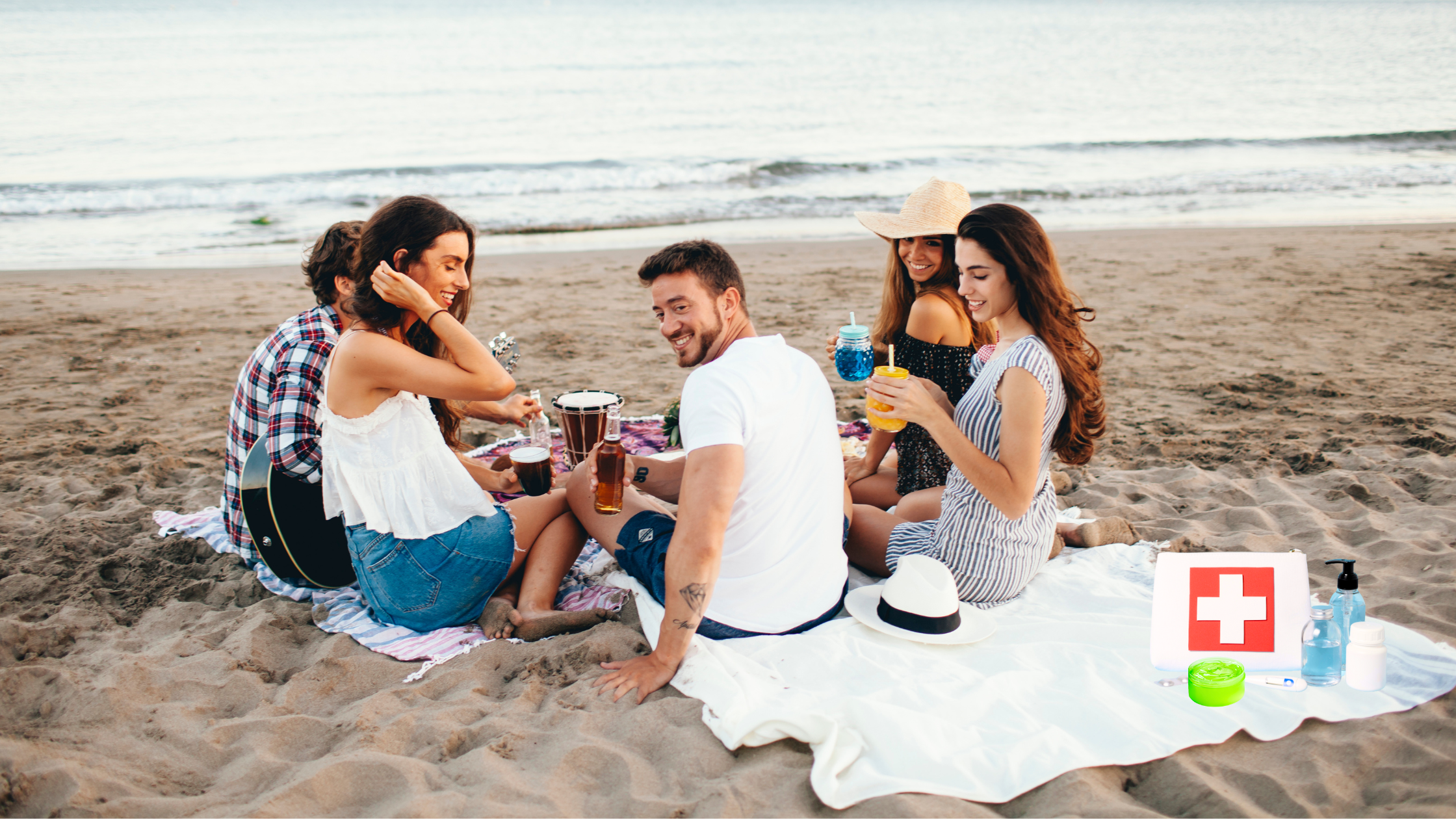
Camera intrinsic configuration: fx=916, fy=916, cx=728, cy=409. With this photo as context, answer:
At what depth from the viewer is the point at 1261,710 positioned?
8.71ft

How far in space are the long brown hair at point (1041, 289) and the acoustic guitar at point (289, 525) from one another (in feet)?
8.30

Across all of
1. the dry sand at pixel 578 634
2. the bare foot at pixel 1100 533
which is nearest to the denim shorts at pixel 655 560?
the dry sand at pixel 578 634

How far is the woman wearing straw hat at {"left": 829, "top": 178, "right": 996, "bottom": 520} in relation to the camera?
3.85 m

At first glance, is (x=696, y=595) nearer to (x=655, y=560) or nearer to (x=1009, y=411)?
(x=655, y=560)

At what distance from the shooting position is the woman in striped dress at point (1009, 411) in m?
2.95

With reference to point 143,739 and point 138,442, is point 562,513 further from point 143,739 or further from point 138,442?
point 138,442

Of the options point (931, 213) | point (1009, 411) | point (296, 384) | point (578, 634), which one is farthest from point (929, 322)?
point (296, 384)

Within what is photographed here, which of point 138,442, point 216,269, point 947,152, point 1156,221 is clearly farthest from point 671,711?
point 947,152

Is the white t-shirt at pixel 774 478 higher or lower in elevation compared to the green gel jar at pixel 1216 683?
higher

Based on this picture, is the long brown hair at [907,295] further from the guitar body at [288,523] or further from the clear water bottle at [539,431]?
the guitar body at [288,523]

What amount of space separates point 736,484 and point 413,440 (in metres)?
1.27

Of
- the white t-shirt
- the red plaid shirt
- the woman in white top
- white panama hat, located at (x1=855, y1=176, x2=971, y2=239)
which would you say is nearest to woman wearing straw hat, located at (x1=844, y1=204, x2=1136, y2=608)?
the white t-shirt

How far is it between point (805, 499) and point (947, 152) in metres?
17.6

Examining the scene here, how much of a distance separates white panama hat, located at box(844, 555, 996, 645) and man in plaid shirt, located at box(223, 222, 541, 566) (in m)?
1.62
